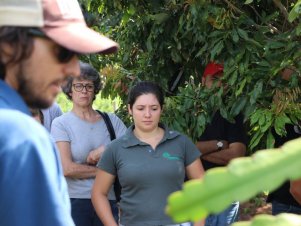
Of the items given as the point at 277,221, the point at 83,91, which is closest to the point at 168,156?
the point at 83,91

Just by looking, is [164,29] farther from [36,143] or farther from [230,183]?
[230,183]

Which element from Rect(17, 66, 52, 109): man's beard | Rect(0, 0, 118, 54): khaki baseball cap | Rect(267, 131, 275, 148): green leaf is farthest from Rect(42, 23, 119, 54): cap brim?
Rect(267, 131, 275, 148): green leaf

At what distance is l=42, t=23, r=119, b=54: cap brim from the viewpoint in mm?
1430

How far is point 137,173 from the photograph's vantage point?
3.74 metres

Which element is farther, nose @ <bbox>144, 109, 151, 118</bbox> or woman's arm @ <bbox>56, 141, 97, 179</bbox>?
woman's arm @ <bbox>56, 141, 97, 179</bbox>

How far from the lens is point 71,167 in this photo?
4.23 meters

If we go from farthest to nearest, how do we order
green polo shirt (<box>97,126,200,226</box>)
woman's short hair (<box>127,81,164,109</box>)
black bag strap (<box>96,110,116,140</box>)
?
black bag strap (<box>96,110,116,140</box>) → woman's short hair (<box>127,81,164,109</box>) → green polo shirt (<box>97,126,200,226</box>)

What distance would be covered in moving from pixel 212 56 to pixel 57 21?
2.31 metres

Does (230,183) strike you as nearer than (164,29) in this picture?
Yes

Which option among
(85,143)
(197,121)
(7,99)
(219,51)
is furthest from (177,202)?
(85,143)

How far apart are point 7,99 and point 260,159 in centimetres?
88

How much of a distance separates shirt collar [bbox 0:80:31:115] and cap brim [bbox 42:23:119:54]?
0.15 metres

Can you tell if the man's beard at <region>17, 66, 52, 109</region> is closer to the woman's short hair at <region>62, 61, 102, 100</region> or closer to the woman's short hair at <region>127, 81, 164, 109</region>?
the woman's short hair at <region>127, 81, 164, 109</region>

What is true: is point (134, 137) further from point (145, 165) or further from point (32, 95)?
point (32, 95)
